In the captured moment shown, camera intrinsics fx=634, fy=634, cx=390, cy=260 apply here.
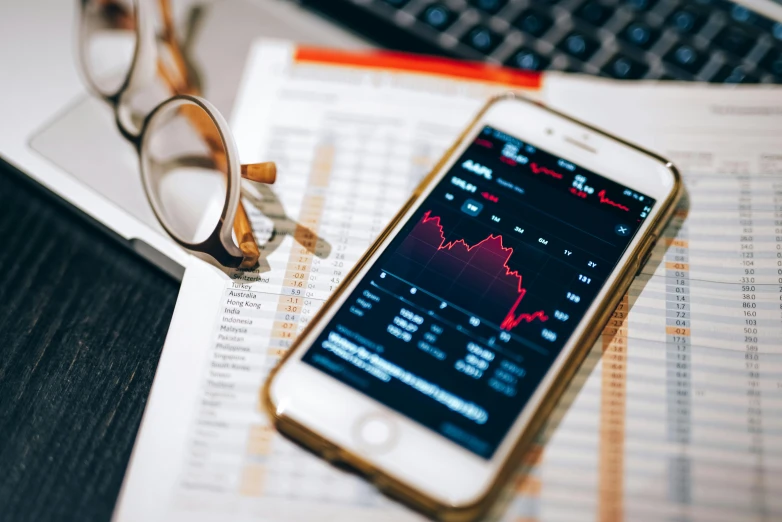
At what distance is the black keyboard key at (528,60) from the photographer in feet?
1.51

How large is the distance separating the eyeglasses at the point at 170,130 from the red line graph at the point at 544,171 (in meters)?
0.16

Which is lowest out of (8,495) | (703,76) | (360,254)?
(8,495)

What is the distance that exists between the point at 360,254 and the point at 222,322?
93 millimetres

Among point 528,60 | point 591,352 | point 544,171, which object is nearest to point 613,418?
point 591,352

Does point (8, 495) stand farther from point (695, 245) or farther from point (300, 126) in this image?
point (695, 245)

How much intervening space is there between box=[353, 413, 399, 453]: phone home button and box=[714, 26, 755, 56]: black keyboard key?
1.17 feet

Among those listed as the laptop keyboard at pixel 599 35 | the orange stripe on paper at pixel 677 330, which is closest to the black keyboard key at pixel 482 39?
the laptop keyboard at pixel 599 35

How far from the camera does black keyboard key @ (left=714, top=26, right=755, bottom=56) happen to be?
450 mm

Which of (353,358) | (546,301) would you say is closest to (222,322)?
(353,358)

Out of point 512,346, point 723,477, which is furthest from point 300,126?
point 723,477

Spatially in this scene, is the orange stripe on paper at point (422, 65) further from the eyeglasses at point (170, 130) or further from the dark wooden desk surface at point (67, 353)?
the dark wooden desk surface at point (67, 353)

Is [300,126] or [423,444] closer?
[423,444]

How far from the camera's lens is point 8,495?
13.4 inches

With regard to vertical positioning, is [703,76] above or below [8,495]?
above
